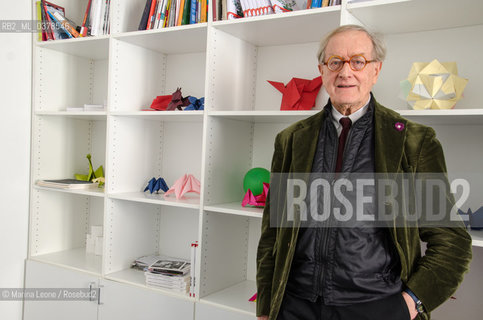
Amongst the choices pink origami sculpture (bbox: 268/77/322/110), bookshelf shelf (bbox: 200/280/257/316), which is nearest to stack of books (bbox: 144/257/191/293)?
bookshelf shelf (bbox: 200/280/257/316)

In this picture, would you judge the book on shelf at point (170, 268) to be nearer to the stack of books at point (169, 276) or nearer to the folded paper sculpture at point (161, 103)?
the stack of books at point (169, 276)

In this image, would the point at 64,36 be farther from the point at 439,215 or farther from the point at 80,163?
the point at 439,215

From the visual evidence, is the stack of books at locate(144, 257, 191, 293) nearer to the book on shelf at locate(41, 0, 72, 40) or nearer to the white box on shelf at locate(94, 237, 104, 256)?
the white box on shelf at locate(94, 237, 104, 256)

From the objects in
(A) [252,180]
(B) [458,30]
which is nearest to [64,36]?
(A) [252,180]

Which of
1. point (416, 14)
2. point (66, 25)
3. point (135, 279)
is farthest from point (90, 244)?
point (416, 14)

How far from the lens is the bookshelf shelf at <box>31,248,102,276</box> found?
255 cm

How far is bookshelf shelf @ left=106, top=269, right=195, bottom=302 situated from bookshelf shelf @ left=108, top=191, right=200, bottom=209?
43 centimetres

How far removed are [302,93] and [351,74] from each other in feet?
2.39

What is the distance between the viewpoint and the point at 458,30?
1.89 meters

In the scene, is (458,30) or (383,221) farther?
(458,30)

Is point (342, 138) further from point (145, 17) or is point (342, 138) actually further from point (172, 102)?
point (145, 17)

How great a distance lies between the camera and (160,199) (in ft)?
7.54

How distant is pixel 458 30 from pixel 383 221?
3.51 feet
